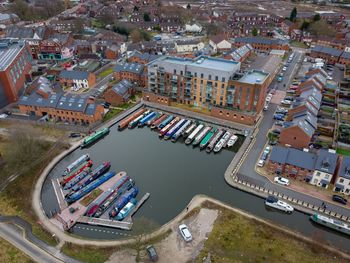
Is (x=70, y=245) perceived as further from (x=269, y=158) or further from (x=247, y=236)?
(x=269, y=158)

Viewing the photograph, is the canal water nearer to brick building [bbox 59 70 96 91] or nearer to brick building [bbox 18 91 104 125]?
brick building [bbox 18 91 104 125]

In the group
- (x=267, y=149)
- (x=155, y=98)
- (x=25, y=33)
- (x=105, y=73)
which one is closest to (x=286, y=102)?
(x=267, y=149)

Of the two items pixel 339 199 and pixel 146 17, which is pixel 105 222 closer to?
pixel 339 199

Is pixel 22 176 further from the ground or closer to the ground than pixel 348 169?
closer to the ground

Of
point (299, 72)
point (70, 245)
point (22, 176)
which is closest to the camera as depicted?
point (70, 245)

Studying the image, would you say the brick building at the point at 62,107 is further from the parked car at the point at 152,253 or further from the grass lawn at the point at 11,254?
the parked car at the point at 152,253

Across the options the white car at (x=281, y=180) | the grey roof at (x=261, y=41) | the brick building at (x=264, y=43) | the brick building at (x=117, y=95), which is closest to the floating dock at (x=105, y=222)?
the white car at (x=281, y=180)

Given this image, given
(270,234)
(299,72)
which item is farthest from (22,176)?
(299,72)
